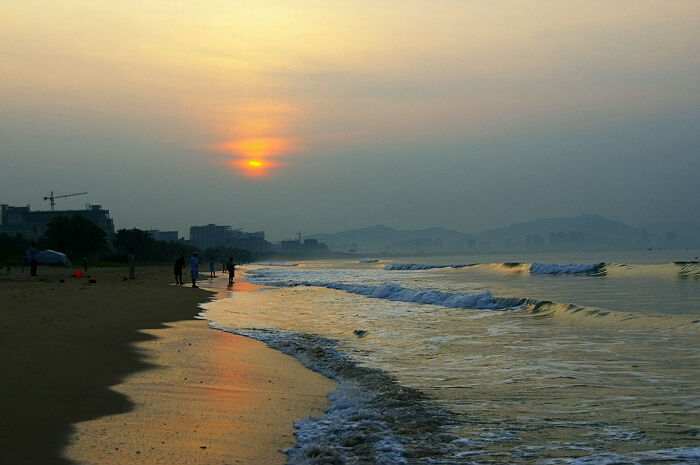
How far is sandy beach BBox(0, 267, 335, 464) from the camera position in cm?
427

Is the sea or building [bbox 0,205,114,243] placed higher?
building [bbox 0,205,114,243]

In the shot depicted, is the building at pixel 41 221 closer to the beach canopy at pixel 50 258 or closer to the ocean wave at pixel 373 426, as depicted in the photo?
the beach canopy at pixel 50 258

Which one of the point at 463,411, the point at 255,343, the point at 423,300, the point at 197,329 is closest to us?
the point at 463,411

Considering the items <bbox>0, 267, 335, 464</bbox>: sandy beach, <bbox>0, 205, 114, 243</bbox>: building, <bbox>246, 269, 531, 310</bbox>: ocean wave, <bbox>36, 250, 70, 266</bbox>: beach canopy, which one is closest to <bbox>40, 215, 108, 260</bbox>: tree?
<bbox>36, 250, 70, 266</bbox>: beach canopy

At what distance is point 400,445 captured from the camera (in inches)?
182

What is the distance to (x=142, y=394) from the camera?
6.03 m

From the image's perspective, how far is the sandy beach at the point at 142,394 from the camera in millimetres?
4266

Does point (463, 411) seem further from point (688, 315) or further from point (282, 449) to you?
point (688, 315)

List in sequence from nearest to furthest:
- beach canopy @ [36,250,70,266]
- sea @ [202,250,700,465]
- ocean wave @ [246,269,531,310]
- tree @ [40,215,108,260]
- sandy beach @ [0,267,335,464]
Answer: sandy beach @ [0,267,335,464] < sea @ [202,250,700,465] < ocean wave @ [246,269,531,310] < beach canopy @ [36,250,70,266] < tree @ [40,215,108,260]

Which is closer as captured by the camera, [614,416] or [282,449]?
[282,449]

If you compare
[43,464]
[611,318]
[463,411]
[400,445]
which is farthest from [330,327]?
[43,464]

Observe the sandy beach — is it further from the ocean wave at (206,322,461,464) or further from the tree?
the tree

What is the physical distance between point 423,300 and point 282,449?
1639 centimetres

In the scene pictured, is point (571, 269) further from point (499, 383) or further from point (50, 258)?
point (499, 383)
